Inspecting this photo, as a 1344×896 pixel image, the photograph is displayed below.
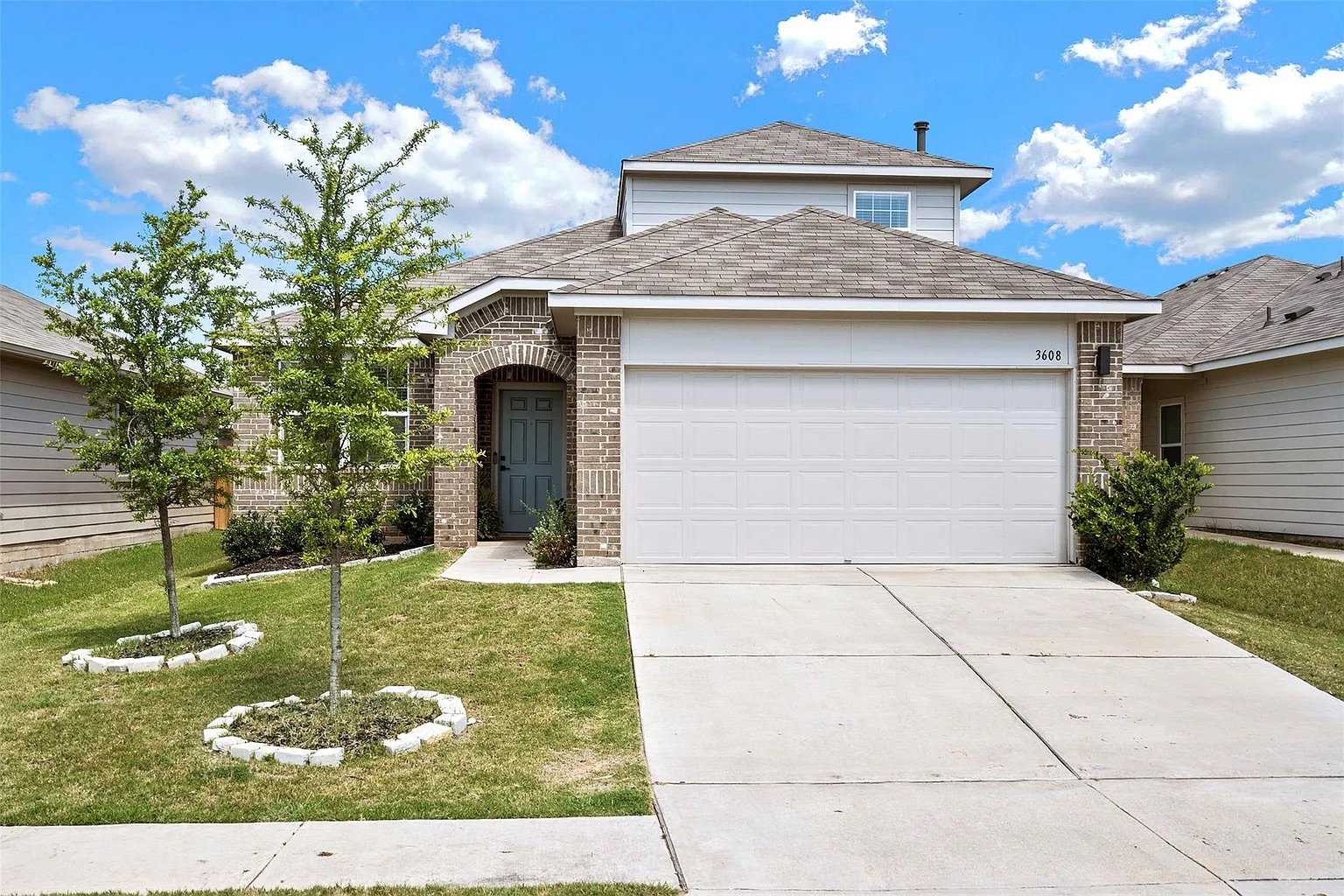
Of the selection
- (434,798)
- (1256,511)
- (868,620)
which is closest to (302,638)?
(434,798)

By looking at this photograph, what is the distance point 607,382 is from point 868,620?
13.8ft

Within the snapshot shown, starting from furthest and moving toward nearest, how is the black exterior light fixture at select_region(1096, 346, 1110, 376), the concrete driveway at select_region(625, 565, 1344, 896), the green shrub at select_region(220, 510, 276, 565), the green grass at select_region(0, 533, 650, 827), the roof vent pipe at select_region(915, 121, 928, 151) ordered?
the roof vent pipe at select_region(915, 121, 928, 151), the green shrub at select_region(220, 510, 276, 565), the black exterior light fixture at select_region(1096, 346, 1110, 376), the green grass at select_region(0, 533, 650, 827), the concrete driveway at select_region(625, 565, 1344, 896)

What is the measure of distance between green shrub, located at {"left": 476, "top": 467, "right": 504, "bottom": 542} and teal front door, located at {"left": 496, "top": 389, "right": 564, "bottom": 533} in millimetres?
570

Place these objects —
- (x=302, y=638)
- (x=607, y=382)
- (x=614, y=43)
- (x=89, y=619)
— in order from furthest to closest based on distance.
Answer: (x=614, y=43)
(x=607, y=382)
(x=89, y=619)
(x=302, y=638)

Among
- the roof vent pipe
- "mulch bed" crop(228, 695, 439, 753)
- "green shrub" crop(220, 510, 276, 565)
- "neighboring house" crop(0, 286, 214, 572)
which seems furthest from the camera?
the roof vent pipe

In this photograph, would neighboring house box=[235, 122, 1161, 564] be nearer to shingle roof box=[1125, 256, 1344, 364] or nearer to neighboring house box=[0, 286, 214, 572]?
shingle roof box=[1125, 256, 1344, 364]

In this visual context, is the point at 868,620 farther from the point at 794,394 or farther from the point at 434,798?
the point at 434,798

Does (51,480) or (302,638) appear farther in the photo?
(51,480)

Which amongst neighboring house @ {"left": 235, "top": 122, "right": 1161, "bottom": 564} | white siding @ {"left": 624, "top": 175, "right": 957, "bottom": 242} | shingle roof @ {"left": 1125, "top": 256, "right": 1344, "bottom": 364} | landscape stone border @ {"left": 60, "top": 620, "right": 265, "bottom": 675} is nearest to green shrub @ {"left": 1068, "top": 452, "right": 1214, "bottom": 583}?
neighboring house @ {"left": 235, "top": 122, "right": 1161, "bottom": 564}

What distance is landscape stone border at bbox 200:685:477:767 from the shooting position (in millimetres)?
5191

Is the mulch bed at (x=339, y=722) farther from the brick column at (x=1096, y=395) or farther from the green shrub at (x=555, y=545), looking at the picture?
the brick column at (x=1096, y=395)

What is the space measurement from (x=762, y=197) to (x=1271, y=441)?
958 centimetres

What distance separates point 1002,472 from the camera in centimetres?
1088

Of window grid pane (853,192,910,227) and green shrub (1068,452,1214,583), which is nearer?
green shrub (1068,452,1214,583)
